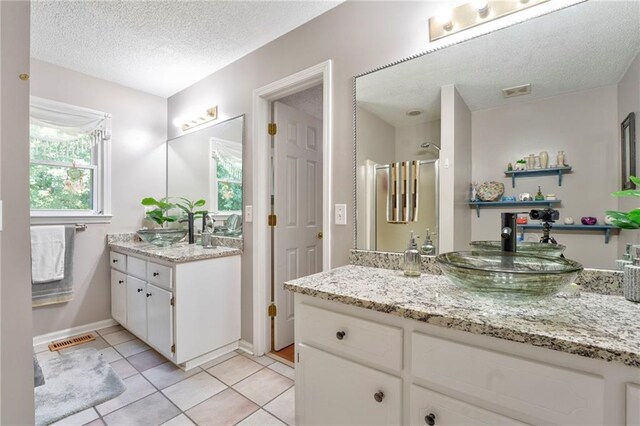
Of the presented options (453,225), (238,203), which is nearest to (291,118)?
(238,203)

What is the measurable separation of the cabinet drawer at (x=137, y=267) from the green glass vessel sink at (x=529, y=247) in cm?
236

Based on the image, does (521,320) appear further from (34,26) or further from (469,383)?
(34,26)

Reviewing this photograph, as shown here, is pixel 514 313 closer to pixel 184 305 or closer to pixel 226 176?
pixel 184 305

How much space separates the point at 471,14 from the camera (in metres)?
1.35

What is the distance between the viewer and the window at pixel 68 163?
2510mm

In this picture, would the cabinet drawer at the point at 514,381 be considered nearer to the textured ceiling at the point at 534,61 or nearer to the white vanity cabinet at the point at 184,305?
the textured ceiling at the point at 534,61

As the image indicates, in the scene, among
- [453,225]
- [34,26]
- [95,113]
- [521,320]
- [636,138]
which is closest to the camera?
[521,320]

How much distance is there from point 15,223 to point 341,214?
58.4 inches

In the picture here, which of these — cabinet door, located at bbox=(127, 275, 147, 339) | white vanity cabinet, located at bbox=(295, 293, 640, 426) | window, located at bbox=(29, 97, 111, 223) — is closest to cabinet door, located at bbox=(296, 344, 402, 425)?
white vanity cabinet, located at bbox=(295, 293, 640, 426)

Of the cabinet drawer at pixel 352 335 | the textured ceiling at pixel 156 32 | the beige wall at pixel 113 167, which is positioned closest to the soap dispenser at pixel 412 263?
the cabinet drawer at pixel 352 335

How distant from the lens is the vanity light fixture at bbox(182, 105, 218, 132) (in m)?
2.69

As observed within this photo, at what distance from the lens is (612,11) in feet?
3.57

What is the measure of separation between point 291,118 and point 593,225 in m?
2.13

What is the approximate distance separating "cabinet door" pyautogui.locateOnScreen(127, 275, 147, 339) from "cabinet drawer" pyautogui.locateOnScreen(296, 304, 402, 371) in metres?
1.74
